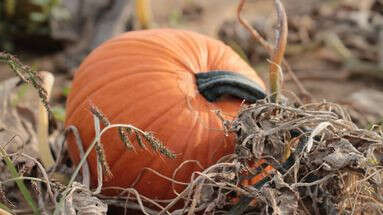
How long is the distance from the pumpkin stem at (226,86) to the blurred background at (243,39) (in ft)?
4.76

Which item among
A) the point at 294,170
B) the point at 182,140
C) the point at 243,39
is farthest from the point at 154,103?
the point at 243,39

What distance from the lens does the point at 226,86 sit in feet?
7.37

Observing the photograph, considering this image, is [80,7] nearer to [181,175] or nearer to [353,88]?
[353,88]

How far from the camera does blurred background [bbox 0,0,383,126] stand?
417 centimetres

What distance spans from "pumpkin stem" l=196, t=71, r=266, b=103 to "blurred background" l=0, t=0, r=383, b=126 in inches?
57.1

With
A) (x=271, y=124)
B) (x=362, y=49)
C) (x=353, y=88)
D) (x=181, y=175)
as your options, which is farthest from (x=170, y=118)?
(x=362, y=49)

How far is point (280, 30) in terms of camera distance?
2197mm

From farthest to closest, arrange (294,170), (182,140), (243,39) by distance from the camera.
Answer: (243,39) → (182,140) → (294,170)

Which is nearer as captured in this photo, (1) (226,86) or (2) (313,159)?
(2) (313,159)

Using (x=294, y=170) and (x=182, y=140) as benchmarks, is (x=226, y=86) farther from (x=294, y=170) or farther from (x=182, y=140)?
(x=294, y=170)

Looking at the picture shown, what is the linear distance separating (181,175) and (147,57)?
0.41m

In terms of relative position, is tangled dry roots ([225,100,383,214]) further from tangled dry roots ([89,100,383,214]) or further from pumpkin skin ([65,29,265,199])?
pumpkin skin ([65,29,265,199])

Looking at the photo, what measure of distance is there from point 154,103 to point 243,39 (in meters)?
2.33

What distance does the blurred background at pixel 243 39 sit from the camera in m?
4.17
